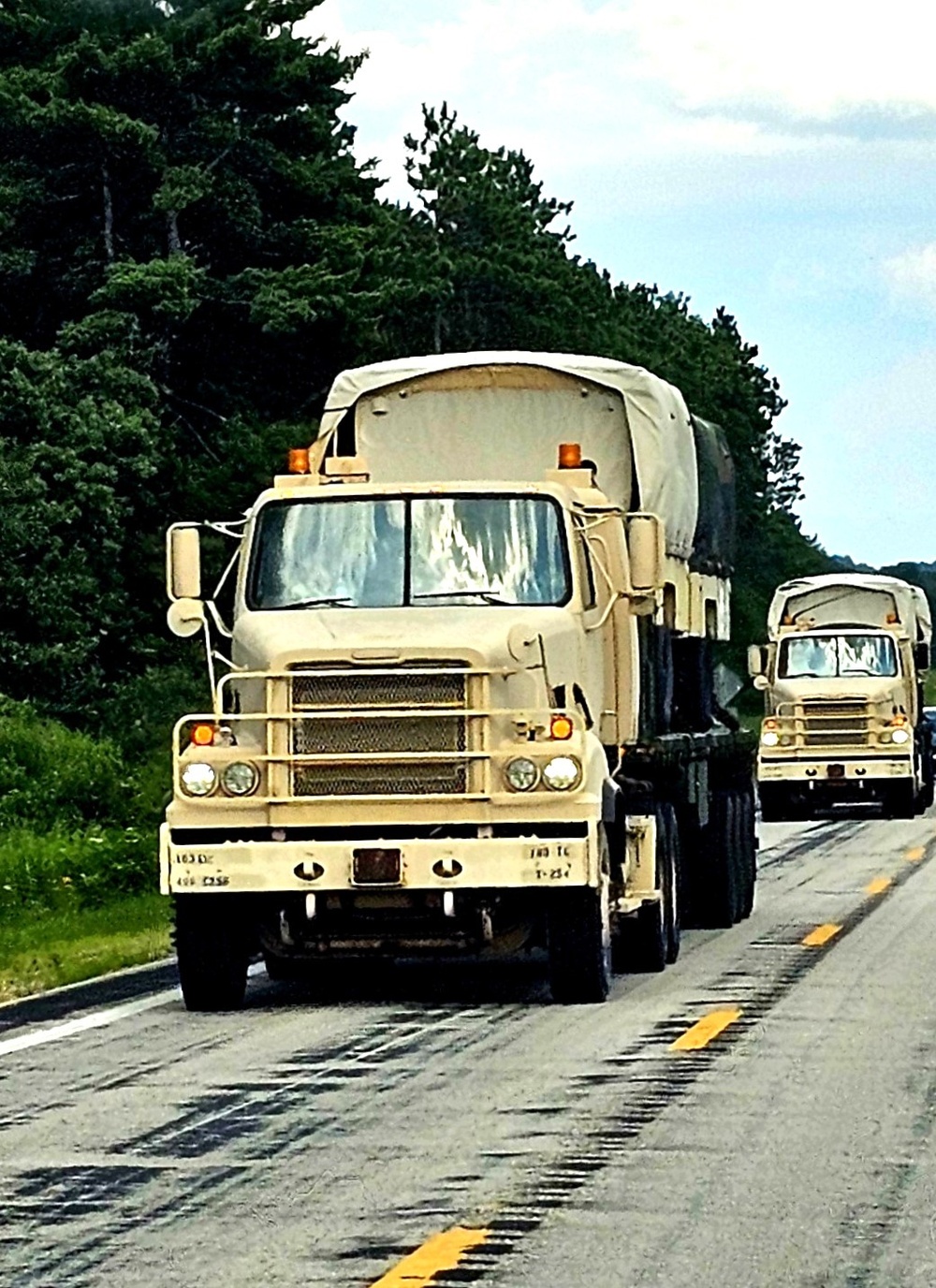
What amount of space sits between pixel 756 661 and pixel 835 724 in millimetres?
2016

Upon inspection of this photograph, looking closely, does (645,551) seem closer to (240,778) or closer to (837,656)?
(240,778)

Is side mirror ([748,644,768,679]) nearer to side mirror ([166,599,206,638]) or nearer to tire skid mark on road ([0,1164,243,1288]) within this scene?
side mirror ([166,599,206,638])

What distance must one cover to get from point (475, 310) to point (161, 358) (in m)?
35.7

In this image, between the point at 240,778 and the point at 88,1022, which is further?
the point at 240,778

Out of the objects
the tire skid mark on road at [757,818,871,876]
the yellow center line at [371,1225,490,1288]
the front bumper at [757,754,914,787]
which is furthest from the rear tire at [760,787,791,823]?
the yellow center line at [371,1225,490,1288]

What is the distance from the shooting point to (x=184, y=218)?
62.5 m

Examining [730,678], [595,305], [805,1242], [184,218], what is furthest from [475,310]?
[805,1242]

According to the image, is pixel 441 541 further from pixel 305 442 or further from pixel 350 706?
pixel 305 442

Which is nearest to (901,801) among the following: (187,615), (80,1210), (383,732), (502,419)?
(502,419)

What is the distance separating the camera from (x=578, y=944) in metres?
15.9

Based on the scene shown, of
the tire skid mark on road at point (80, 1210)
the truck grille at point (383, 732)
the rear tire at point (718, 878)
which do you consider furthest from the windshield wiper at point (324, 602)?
the tire skid mark on road at point (80, 1210)

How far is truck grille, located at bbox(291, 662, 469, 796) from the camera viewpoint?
15.8 meters

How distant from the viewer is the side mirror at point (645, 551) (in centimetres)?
1712

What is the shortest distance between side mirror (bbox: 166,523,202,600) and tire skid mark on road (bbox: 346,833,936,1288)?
354 cm
